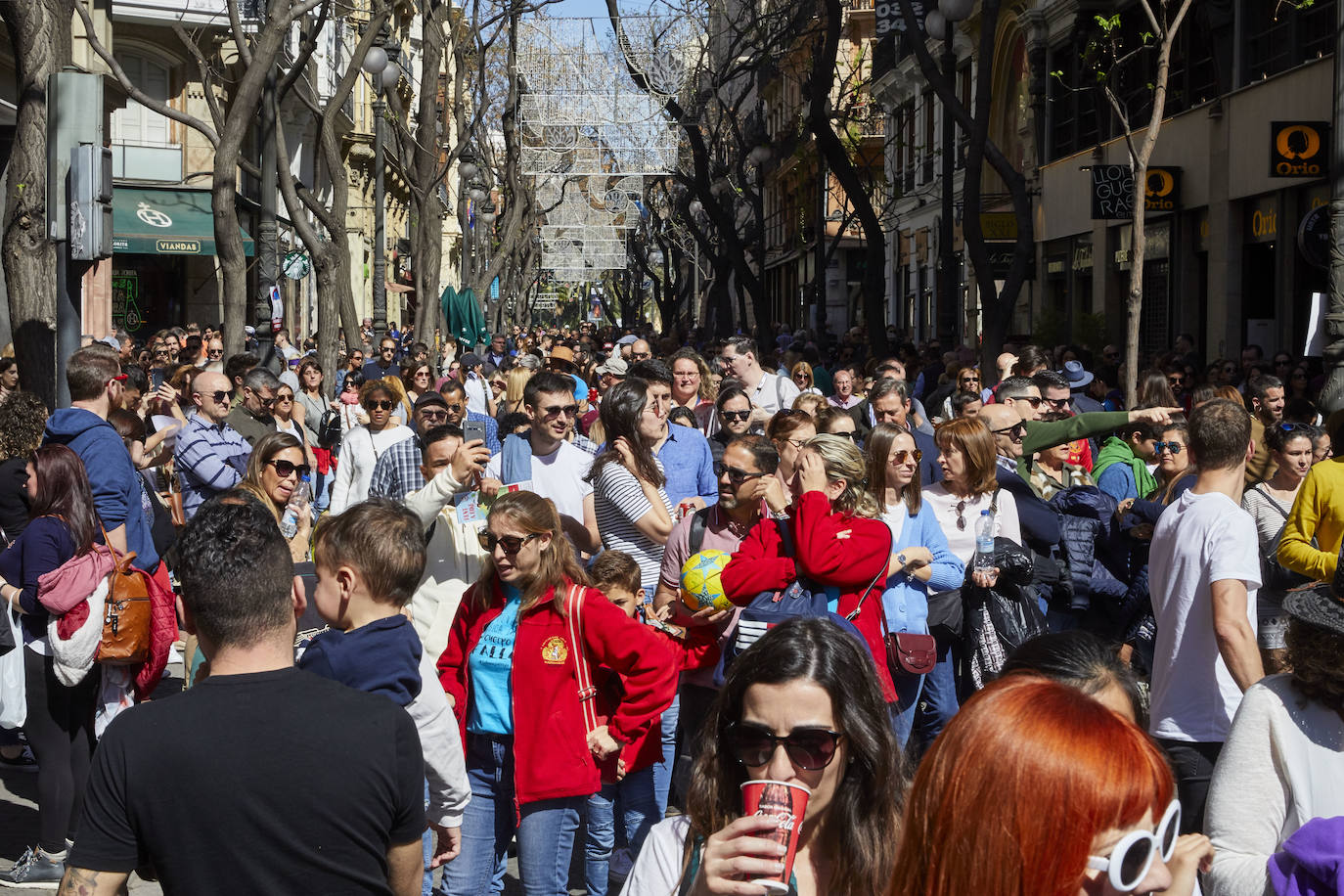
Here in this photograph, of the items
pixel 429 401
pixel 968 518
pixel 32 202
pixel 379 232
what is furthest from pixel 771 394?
pixel 379 232

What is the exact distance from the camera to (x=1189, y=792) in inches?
202

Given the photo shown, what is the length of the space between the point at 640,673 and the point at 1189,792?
179cm

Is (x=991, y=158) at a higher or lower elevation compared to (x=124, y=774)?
higher

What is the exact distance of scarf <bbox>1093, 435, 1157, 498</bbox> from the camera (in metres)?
8.50

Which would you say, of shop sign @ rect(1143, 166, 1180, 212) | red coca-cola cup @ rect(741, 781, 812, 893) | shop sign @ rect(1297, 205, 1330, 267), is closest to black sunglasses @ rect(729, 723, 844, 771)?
red coca-cola cup @ rect(741, 781, 812, 893)

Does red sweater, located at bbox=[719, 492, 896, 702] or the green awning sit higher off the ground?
the green awning

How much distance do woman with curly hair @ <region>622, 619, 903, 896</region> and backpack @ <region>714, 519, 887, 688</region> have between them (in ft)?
6.66

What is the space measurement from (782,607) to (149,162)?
100 feet

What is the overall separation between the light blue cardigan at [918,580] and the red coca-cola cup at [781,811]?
3729mm

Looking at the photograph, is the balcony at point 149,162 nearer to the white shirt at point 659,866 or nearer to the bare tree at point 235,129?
the bare tree at point 235,129

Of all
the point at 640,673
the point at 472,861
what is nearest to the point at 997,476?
the point at 640,673

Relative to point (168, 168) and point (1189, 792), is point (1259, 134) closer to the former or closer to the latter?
point (1189, 792)

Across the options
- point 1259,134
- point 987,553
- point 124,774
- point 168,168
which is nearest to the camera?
point 124,774

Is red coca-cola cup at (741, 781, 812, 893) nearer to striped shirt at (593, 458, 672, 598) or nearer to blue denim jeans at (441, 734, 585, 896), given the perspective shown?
blue denim jeans at (441, 734, 585, 896)
